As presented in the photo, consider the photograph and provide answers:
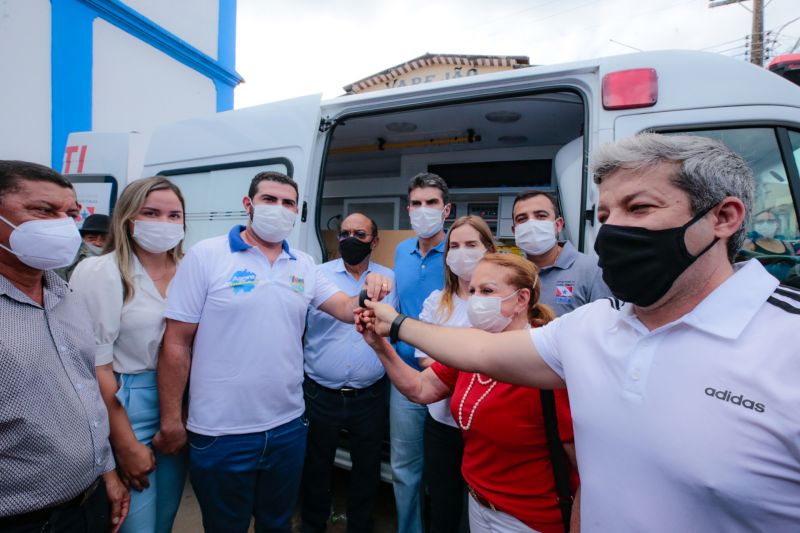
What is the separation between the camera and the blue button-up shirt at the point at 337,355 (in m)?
2.29

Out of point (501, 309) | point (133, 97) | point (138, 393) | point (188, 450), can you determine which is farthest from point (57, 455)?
point (133, 97)

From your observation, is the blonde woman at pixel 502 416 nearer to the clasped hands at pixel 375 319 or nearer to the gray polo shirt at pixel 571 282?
the clasped hands at pixel 375 319

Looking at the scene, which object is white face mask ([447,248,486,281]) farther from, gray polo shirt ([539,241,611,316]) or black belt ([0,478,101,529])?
black belt ([0,478,101,529])

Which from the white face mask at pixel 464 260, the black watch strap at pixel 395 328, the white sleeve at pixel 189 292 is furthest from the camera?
the white face mask at pixel 464 260

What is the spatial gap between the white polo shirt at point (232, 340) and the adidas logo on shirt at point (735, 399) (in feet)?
5.05

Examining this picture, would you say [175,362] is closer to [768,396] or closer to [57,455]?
[57,455]

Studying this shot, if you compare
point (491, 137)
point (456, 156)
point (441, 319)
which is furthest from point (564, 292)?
Result: point (456, 156)

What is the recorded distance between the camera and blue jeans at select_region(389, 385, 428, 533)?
225 cm

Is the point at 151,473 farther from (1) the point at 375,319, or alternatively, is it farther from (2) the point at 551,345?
(2) the point at 551,345

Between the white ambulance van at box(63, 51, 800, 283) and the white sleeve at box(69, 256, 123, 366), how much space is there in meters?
1.14

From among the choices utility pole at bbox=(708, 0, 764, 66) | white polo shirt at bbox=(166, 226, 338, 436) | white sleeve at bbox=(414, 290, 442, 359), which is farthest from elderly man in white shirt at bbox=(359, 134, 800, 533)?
utility pole at bbox=(708, 0, 764, 66)

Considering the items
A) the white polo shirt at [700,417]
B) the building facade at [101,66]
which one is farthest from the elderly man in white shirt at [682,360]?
the building facade at [101,66]

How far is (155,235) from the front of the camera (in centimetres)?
175

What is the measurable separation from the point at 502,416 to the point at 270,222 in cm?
135
